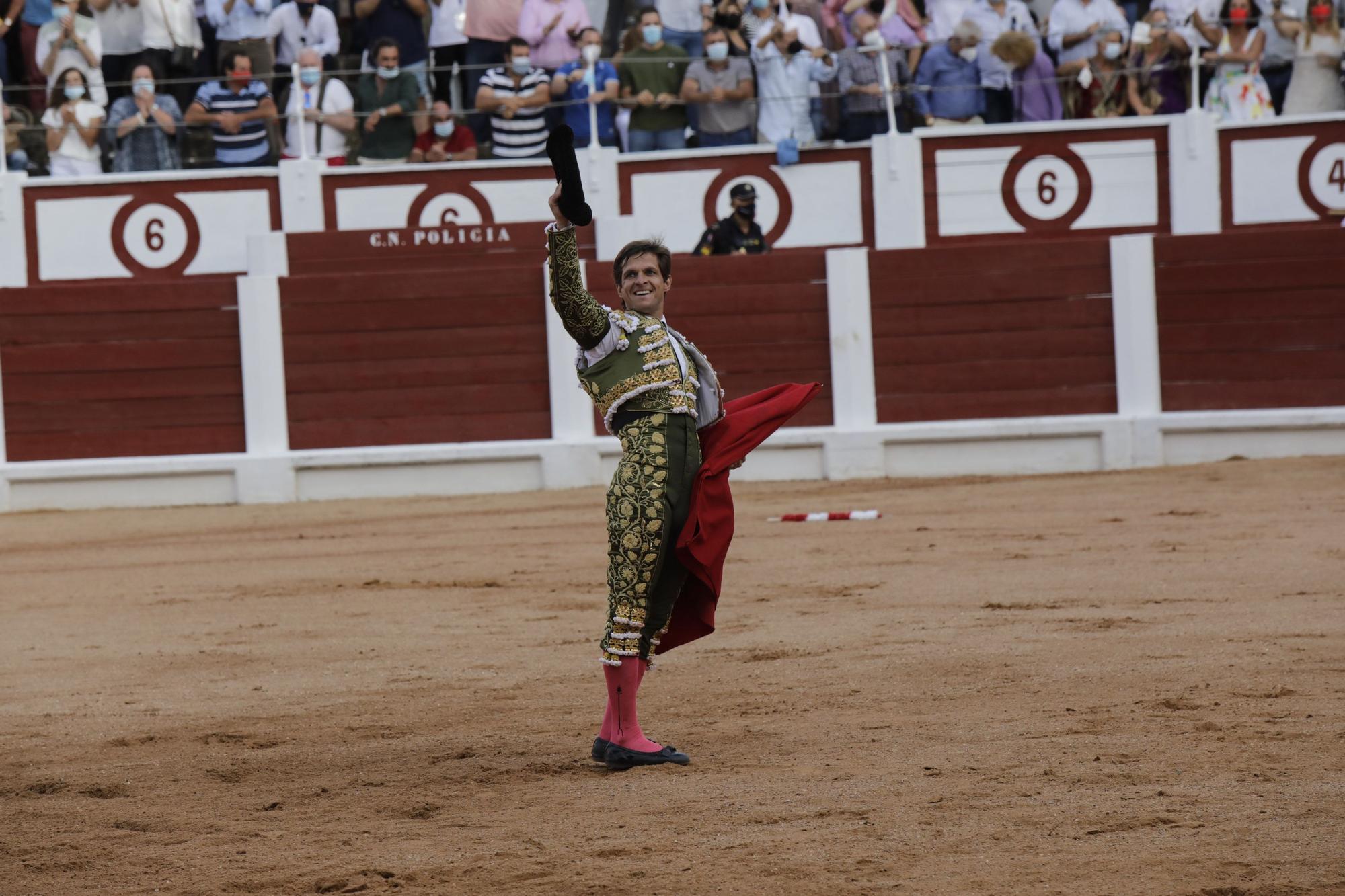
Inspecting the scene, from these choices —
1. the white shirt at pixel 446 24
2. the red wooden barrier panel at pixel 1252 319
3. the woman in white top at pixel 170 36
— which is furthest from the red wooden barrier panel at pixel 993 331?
the woman in white top at pixel 170 36

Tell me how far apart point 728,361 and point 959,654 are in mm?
6476

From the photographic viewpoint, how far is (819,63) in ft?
40.5

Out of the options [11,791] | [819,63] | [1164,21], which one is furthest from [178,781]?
[1164,21]

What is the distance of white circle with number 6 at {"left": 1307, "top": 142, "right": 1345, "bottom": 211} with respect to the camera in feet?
42.3

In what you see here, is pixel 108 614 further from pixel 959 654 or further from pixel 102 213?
pixel 102 213

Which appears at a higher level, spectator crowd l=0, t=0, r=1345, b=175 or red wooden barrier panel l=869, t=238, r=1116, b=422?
spectator crowd l=0, t=0, r=1345, b=175

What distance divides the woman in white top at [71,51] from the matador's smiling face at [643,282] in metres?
9.23

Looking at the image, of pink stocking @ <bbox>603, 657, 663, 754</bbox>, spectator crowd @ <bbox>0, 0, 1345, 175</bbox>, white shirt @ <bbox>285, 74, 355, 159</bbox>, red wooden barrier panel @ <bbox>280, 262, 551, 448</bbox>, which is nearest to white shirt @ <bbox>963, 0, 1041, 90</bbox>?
spectator crowd @ <bbox>0, 0, 1345, 175</bbox>

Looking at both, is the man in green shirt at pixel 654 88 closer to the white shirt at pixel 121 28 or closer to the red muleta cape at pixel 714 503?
the white shirt at pixel 121 28

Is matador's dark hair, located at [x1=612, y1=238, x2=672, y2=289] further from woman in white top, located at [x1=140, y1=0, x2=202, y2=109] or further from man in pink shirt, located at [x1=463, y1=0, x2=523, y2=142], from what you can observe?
woman in white top, located at [x1=140, y1=0, x2=202, y2=109]

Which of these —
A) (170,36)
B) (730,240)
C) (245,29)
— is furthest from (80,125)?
(730,240)

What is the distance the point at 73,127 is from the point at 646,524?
9.89 meters

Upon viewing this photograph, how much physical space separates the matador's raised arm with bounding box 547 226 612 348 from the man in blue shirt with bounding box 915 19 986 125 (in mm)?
8708

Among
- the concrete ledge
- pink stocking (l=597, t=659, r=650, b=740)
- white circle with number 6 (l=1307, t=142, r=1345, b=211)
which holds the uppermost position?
white circle with number 6 (l=1307, t=142, r=1345, b=211)
